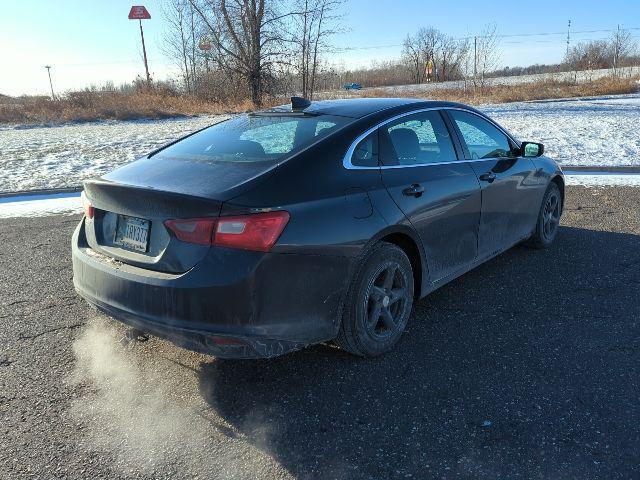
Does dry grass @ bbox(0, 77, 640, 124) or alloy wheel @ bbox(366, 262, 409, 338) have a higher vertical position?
dry grass @ bbox(0, 77, 640, 124)

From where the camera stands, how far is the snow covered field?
417 inches

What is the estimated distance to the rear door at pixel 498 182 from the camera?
442cm

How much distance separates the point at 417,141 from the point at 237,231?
5.85ft

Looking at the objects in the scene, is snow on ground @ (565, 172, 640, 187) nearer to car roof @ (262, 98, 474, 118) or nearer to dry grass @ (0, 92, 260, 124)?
car roof @ (262, 98, 474, 118)

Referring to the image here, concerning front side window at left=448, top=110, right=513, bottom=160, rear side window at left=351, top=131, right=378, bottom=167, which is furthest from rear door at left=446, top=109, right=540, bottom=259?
rear side window at left=351, top=131, right=378, bottom=167

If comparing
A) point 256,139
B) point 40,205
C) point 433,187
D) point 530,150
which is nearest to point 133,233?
point 256,139

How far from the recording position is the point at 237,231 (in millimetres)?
2730

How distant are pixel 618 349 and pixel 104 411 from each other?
3.14m

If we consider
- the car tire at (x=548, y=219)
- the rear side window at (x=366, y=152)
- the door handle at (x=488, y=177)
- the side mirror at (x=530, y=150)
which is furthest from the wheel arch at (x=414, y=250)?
the car tire at (x=548, y=219)

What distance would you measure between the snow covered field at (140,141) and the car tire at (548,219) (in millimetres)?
5333

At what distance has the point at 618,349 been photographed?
139 inches

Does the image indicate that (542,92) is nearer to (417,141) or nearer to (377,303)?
(417,141)

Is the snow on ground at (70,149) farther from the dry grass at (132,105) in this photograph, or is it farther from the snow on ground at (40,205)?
the dry grass at (132,105)

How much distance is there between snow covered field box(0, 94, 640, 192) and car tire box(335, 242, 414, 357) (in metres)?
7.01
